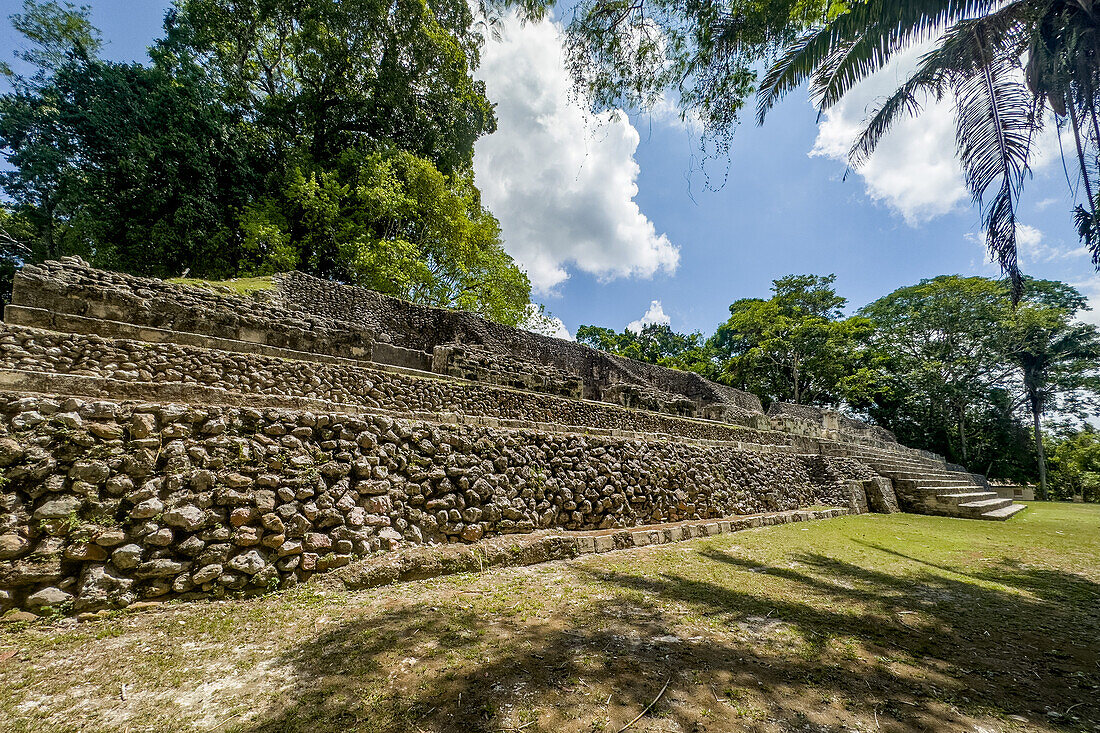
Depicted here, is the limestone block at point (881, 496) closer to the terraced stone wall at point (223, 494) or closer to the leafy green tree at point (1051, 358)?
the terraced stone wall at point (223, 494)

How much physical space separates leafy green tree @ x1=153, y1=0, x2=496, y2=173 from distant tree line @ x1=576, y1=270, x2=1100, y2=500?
20355mm

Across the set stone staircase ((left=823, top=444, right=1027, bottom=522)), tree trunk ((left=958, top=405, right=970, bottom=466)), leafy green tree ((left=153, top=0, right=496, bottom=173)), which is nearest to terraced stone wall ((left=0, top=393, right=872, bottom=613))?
stone staircase ((left=823, top=444, right=1027, bottom=522))

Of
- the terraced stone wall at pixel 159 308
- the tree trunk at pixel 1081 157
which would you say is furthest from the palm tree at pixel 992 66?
the terraced stone wall at pixel 159 308

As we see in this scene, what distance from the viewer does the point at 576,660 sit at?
6.25 ft

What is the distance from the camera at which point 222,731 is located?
134 cm

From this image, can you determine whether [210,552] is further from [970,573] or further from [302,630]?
[970,573]

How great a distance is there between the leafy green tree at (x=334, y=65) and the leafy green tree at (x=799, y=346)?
20.1 meters

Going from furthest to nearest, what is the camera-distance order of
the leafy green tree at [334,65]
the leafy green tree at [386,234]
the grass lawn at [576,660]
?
the leafy green tree at [334,65] < the leafy green tree at [386,234] < the grass lawn at [576,660]

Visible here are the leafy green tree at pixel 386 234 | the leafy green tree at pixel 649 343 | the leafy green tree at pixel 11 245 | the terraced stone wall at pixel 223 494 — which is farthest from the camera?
the leafy green tree at pixel 649 343

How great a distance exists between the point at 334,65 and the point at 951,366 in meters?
32.1

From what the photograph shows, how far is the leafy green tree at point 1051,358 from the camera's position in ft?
58.5

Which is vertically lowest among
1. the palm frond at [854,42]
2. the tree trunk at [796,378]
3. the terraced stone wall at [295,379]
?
the terraced stone wall at [295,379]

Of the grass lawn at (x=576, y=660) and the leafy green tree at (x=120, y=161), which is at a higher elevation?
the leafy green tree at (x=120, y=161)

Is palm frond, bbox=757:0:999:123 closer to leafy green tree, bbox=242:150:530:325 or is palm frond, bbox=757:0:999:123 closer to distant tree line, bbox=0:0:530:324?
distant tree line, bbox=0:0:530:324
